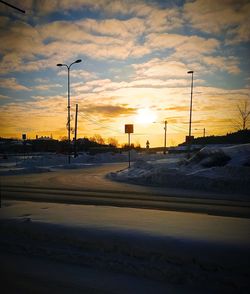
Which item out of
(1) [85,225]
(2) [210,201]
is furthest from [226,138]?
(1) [85,225]

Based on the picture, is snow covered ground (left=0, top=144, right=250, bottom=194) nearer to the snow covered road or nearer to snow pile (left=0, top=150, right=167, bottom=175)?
snow pile (left=0, top=150, right=167, bottom=175)

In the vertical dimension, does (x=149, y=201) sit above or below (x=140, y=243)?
below

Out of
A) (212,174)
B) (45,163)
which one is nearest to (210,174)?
(212,174)

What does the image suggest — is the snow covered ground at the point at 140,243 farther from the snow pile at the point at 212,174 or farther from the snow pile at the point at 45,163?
the snow pile at the point at 45,163

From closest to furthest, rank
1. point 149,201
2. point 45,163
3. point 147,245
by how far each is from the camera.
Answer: point 147,245 → point 149,201 → point 45,163

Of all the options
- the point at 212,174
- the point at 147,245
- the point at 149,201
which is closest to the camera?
the point at 147,245

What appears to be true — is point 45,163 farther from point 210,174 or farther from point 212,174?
point 212,174

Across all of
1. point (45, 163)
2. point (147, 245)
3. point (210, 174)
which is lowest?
point (45, 163)

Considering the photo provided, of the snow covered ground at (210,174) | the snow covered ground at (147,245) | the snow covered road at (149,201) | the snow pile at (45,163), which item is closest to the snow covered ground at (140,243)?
the snow covered ground at (147,245)

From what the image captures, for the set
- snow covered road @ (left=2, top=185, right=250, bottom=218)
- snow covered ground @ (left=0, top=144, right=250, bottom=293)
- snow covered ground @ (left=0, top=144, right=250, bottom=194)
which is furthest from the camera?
snow covered ground @ (left=0, top=144, right=250, bottom=194)

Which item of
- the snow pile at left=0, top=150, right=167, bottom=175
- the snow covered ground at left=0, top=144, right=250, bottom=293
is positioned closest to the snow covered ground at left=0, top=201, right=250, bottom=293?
the snow covered ground at left=0, top=144, right=250, bottom=293

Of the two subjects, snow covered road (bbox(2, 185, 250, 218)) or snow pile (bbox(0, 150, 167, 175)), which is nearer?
snow covered road (bbox(2, 185, 250, 218))

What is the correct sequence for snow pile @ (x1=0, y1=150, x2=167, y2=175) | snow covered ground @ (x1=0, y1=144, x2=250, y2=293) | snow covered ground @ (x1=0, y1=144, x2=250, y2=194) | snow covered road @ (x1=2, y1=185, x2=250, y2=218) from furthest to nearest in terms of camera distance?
snow pile @ (x1=0, y1=150, x2=167, y2=175) < snow covered ground @ (x1=0, y1=144, x2=250, y2=194) < snow covered road @ (x1=2, y1=185, x2=250, y2=218) < snow covered ground @ (x1=0, y1=144, x2=250, y2=293)

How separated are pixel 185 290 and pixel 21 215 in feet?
17.8
